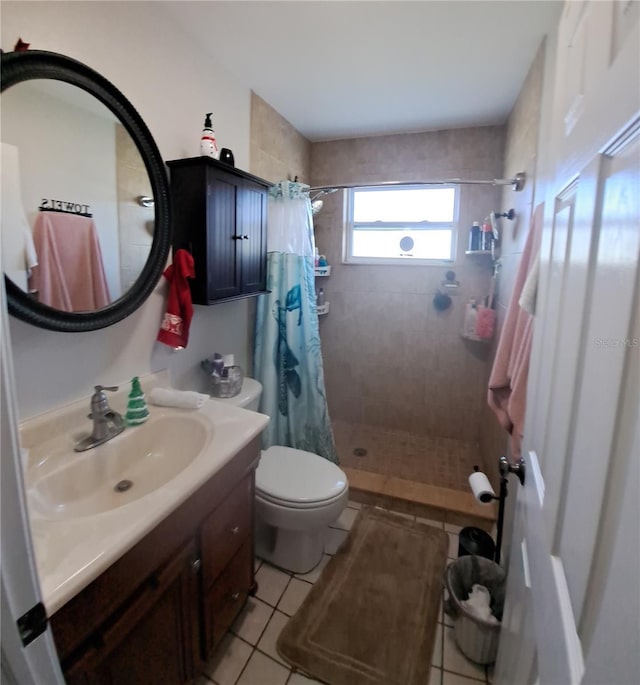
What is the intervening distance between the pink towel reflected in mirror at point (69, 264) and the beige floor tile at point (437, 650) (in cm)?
176

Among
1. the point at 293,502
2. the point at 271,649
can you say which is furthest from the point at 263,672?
the point at 293,502

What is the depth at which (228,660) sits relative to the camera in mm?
1328

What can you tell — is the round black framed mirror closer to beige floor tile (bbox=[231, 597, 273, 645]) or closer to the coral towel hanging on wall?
the coral towel hanging on wall

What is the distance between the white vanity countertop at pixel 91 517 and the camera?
0.67 metres

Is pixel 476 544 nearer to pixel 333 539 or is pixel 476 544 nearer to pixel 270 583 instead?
pixel 333 539

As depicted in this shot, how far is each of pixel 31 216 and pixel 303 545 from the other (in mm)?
1643

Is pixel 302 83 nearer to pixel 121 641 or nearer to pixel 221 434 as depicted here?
pixel 221 434

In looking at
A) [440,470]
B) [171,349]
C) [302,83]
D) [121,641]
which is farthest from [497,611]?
[302,83]

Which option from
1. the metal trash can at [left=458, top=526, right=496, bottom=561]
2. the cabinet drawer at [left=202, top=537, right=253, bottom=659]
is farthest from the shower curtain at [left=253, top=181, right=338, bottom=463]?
the metal trash can at [left=458, top=526, right=496, bottom=561]

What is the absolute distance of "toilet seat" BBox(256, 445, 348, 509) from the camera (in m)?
1.57

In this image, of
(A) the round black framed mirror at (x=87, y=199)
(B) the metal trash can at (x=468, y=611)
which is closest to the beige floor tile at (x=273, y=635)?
(B) the metal trash can at (x=468, y=611)

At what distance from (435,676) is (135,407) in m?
1.45

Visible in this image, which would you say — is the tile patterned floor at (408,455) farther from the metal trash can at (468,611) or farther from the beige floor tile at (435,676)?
the beige floor tile at (435,676)

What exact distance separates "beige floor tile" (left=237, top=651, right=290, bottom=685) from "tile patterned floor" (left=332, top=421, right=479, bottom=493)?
50.2 inches
